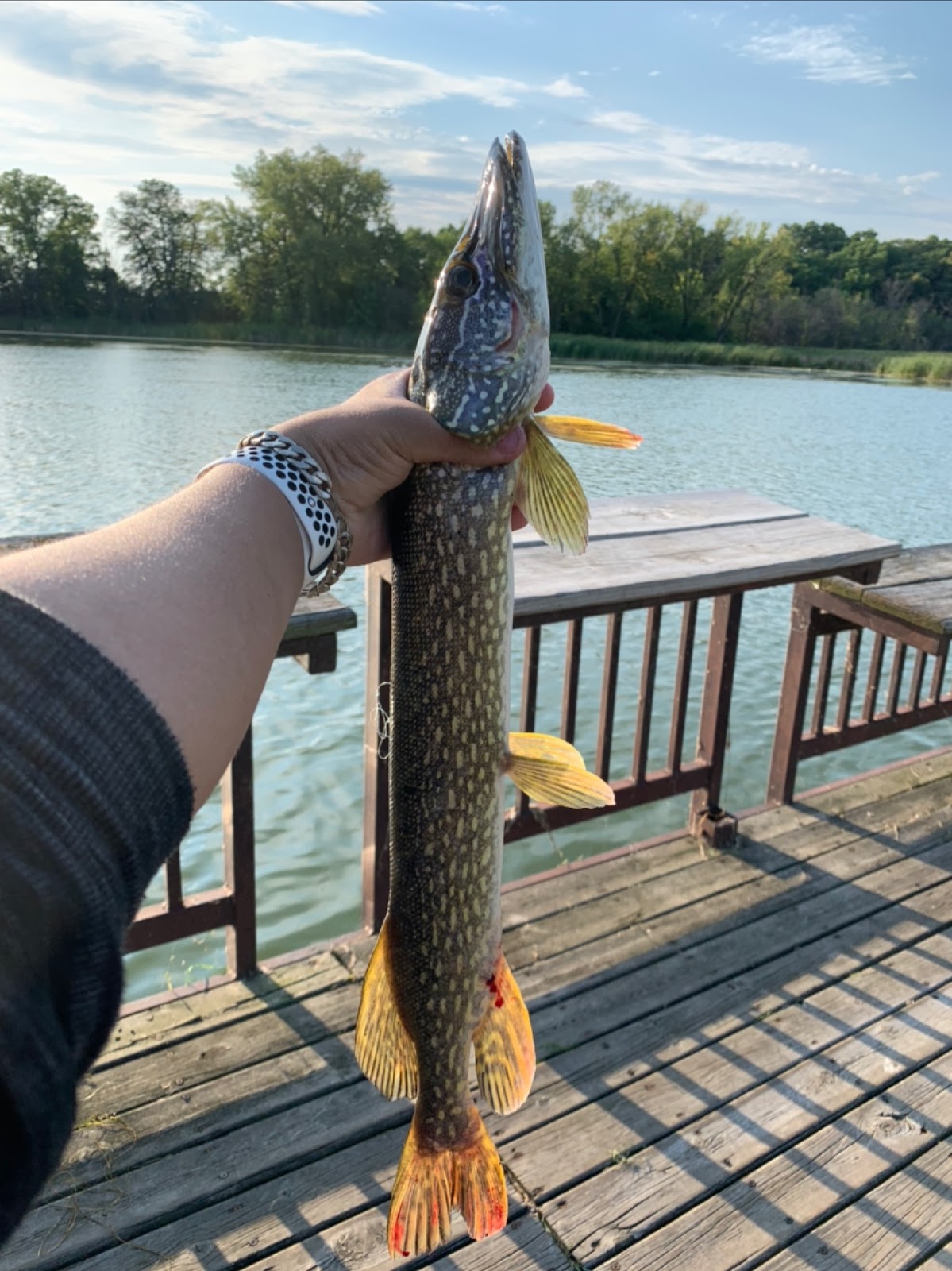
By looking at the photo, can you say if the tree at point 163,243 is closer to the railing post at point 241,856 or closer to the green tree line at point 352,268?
the green tree line at point 352,268

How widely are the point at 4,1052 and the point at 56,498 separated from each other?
39.7 ft

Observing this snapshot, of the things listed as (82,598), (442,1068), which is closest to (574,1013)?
(442,1068)

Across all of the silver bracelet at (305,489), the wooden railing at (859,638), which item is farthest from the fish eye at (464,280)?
the wooden railing at (859,638)

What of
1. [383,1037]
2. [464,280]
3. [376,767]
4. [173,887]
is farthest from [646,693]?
[464,280]

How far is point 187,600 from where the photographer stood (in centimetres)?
97

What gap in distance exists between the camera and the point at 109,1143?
2.35 meters

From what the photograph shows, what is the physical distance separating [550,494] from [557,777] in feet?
1.56

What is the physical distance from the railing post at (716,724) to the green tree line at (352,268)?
4435 cm

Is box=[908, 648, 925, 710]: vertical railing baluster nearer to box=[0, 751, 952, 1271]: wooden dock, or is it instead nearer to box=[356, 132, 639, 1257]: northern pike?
box=[0, 751, 952, 1271]: wooden dock

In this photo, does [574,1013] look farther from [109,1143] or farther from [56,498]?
[56,498]

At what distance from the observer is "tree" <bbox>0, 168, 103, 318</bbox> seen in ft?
161

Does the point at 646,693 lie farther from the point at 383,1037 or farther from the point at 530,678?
the point at 383,1037

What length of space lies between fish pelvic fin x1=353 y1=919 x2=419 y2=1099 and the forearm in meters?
0.74

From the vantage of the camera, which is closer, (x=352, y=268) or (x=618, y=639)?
(x=618, y=639)
